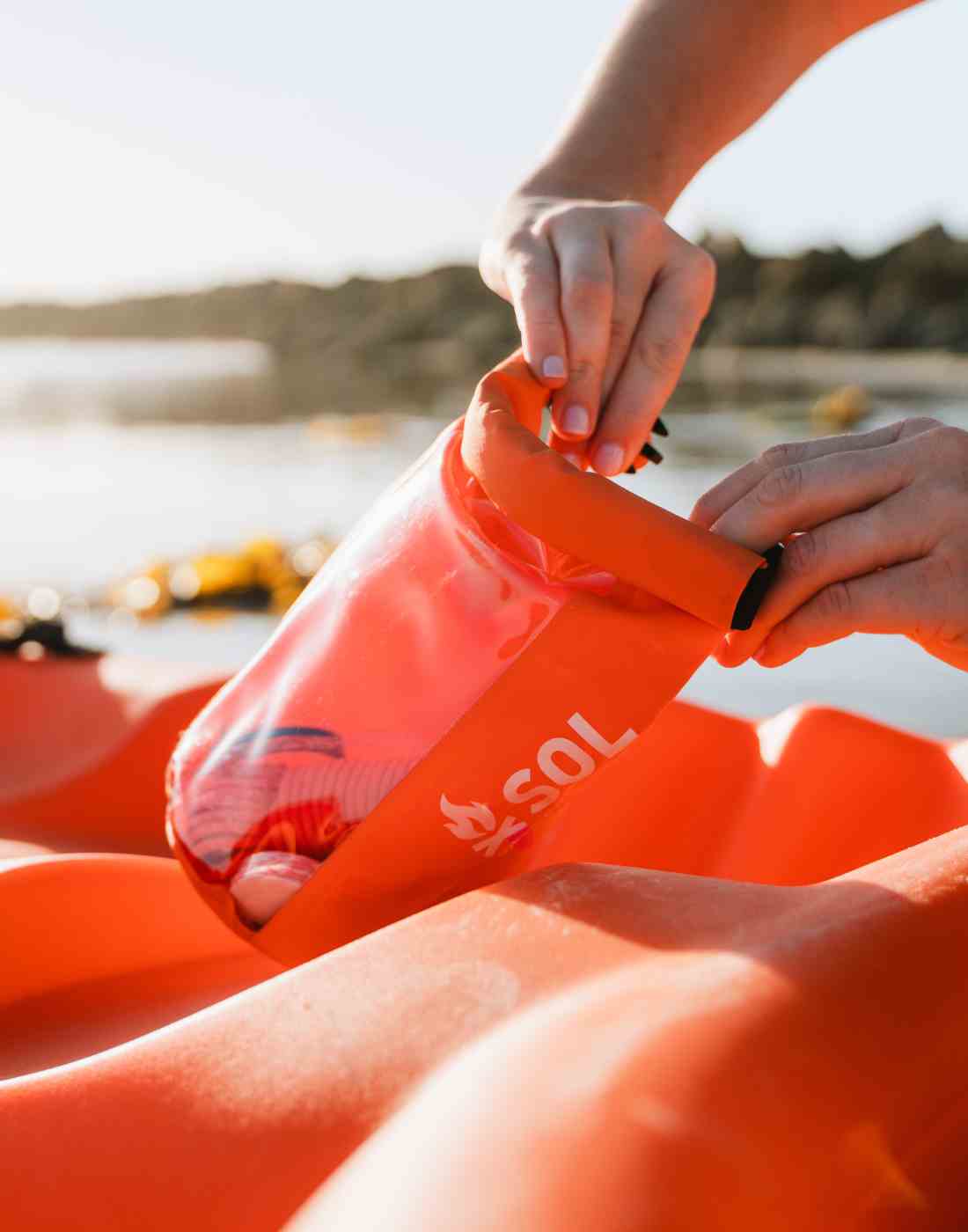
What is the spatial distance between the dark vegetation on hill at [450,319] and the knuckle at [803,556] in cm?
478

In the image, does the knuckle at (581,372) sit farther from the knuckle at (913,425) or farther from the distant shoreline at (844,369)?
the distant shoreline at (844,369)

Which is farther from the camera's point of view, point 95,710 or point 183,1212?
point 95,710

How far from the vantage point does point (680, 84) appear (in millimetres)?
1055

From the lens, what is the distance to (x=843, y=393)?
20.4 feet

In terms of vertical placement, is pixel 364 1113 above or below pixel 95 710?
above

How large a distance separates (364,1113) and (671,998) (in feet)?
0.46

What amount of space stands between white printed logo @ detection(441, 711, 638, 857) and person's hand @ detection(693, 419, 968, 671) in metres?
0.11

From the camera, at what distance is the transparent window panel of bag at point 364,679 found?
725mm

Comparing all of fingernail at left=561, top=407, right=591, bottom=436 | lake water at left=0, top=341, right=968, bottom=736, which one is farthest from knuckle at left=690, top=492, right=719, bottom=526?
lake water at left=0, top=341, right=968, bottom=736

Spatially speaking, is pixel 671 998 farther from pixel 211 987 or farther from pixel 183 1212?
pixel 211 987

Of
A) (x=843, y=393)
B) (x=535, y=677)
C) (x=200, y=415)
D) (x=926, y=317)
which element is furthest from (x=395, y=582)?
(x=200, y=415)

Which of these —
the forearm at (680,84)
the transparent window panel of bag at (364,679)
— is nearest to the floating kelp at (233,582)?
the forearm at (680,84)

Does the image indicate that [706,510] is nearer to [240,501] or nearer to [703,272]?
[703,272]

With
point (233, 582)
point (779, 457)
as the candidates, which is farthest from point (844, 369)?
point (779, 457)
